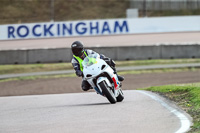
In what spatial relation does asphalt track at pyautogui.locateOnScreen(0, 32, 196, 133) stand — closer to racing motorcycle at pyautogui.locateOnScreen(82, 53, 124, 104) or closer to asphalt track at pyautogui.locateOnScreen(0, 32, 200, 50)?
racing motorcycle at pyautogui.locateOnScreen(82, 53, 124, 104)

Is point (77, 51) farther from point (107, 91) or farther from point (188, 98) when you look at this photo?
point (188, 98)

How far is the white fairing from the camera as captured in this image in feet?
37.8

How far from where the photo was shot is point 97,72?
11.5m

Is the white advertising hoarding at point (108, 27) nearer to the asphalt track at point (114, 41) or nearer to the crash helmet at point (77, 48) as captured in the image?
the asphalt track at point (114, 41)

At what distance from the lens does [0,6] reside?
6269cm

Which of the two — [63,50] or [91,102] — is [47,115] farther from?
[63,50]

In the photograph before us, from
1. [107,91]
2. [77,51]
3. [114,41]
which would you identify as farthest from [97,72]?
[114,41]

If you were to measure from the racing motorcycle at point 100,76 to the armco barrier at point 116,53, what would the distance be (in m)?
18.2

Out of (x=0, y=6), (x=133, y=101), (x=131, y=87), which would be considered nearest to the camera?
(x=133, y=101)

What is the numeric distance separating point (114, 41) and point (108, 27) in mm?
2561

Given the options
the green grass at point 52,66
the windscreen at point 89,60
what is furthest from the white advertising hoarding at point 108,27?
the windscreen at point 89,60

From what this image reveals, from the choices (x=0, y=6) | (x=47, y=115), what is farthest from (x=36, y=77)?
(x=0, y=6)

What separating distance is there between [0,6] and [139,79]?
1670 inches

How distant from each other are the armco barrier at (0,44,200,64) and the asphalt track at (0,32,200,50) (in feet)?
17.6
